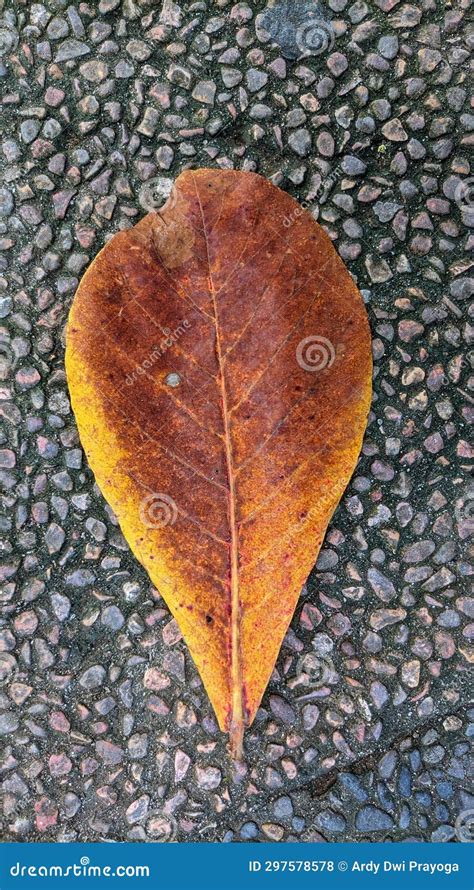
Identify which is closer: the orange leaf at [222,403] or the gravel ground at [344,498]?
the orange leaf at [222,403]

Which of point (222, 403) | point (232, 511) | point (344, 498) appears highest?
point (222, 403)

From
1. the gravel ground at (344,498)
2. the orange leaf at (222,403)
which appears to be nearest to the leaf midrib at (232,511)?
the orange leaf at (222,403)

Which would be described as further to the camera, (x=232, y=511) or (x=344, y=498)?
(x=344, y=498)

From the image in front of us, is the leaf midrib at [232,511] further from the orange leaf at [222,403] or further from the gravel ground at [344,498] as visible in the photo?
the gravel ground at [344,498]

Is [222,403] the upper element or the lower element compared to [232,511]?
upper

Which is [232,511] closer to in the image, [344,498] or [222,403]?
[222,403]

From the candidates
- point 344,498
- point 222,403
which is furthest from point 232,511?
point 344,498
